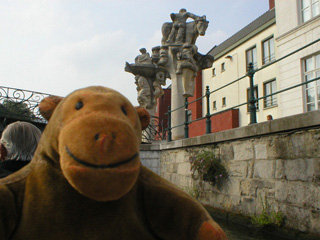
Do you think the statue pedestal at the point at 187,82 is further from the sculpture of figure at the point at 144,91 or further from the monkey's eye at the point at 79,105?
the monkey's eye at the point at 79,105

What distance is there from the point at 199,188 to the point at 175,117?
12.2 ft

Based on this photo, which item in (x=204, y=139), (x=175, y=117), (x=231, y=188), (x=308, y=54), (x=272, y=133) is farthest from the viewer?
(x=308, y=54)

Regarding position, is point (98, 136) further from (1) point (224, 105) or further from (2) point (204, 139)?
(1) point (224, 105)

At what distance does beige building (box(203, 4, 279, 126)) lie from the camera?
19.0 metres

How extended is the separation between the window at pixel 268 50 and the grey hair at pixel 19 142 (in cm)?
1862

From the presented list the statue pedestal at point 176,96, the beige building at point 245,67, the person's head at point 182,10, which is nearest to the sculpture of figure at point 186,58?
the statue pedestal at point 176,96

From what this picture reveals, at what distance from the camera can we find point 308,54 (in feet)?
43.4

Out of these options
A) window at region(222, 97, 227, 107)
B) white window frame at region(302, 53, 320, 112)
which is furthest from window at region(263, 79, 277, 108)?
white window frame at region(302, 53, 320, 112)

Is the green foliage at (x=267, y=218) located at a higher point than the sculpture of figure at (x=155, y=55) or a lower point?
lower

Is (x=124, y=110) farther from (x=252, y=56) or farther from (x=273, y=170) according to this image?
(x=252, y=56)

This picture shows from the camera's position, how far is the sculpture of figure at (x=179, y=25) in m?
10.5

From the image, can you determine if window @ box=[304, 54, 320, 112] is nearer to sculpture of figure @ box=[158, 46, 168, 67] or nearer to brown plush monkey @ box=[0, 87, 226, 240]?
sculpture of figure @ box=[158, 46, 168, 67]

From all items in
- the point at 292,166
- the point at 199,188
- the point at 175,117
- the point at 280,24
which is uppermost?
the point at 280,24

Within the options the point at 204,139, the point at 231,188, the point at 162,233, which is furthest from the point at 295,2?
the point at 162,233
